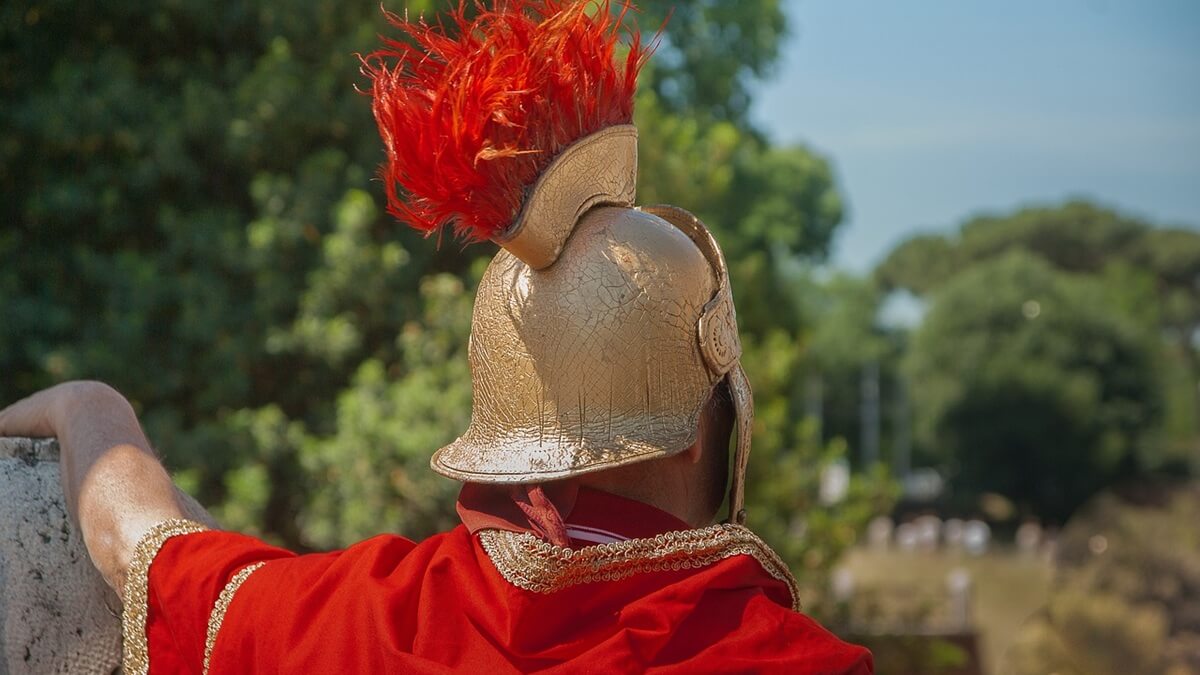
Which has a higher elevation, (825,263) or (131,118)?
A: (131,118)

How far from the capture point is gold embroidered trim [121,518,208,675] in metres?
2.02

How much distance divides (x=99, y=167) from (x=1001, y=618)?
15467mm

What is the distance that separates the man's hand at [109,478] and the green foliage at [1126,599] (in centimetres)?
872

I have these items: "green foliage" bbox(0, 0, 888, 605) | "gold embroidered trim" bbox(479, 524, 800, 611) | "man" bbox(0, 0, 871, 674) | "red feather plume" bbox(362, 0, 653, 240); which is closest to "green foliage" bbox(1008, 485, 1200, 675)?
"green foliage" bbox(0, 0, 888, 605)

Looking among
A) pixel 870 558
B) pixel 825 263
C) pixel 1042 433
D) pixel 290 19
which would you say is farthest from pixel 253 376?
pixel 1042 433

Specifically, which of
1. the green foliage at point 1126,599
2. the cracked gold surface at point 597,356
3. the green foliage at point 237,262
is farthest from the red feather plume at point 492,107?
the green foliage at point 1126,599

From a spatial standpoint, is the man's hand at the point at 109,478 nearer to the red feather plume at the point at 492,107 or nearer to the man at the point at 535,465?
the man at the point at 535,465

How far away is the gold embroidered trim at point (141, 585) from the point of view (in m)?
2.02

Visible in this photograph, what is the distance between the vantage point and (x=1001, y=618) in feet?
62.8

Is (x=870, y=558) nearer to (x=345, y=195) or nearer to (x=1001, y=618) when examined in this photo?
(x=1001, y=618)

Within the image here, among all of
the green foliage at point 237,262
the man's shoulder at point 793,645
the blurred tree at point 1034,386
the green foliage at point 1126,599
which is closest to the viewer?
the man's shoulder at point 793,645

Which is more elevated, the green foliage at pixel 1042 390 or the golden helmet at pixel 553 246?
the golden helmet at pixel 553 246

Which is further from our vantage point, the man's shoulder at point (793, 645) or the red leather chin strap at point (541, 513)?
the red leather chin strap at point (541, 513)

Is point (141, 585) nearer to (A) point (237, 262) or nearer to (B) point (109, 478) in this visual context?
(B) point (109, 478)
